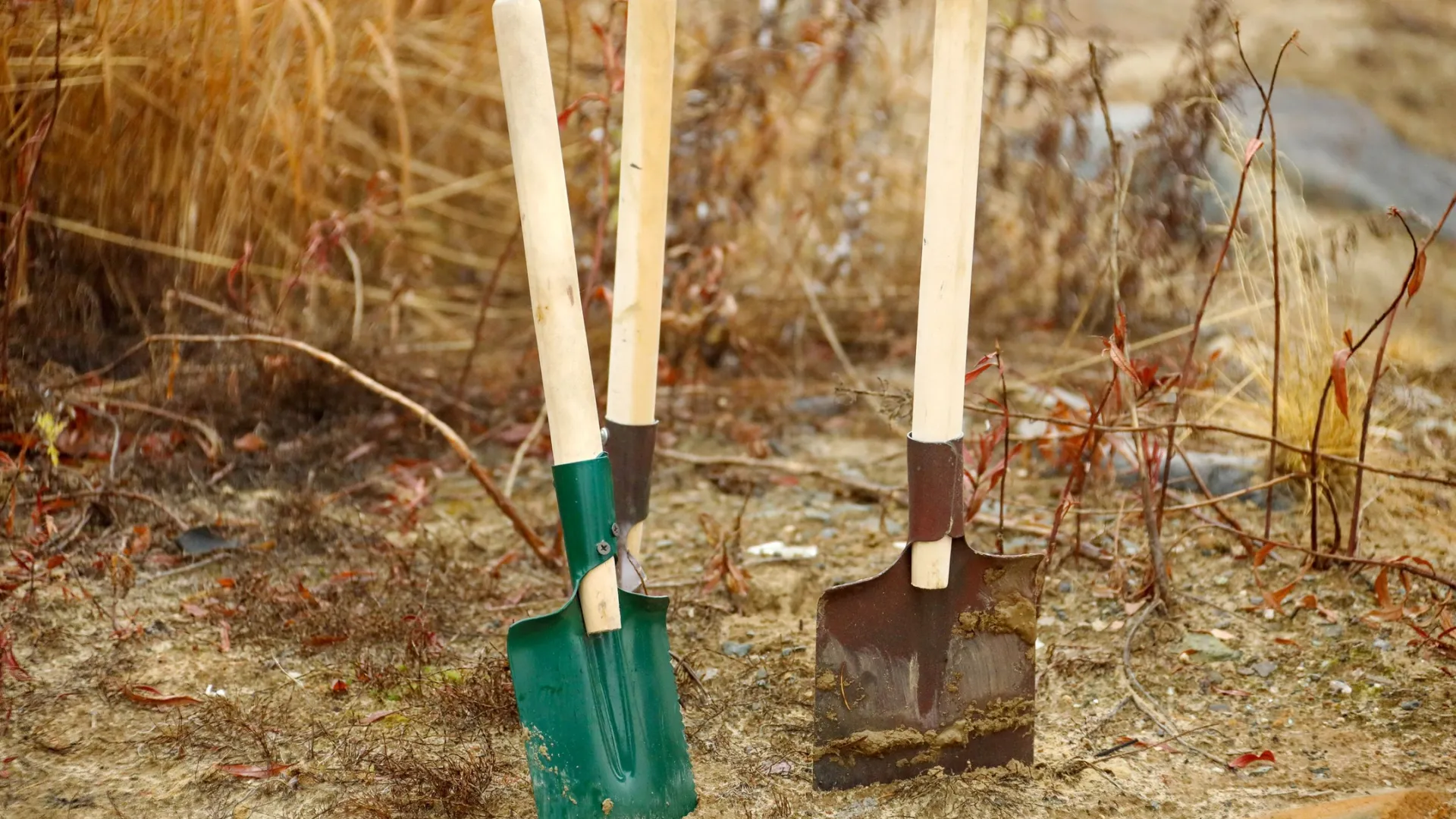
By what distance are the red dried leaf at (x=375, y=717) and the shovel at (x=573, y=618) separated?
38 centimetres

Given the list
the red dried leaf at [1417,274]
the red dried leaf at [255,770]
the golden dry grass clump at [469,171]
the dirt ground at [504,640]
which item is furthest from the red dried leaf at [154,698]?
the red dried leaf at [1417,274]

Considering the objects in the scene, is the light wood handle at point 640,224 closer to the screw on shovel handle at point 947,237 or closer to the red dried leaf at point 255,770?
the screw on shovel handle at point 947,237

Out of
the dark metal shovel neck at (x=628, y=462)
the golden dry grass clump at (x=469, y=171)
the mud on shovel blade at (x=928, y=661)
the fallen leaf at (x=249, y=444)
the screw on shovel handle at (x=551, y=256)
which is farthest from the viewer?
the golden dry grass clump at (x=469, y=171)

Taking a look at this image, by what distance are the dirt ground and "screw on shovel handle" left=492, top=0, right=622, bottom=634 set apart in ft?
1.18

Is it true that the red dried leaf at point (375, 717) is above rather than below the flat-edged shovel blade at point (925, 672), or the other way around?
below

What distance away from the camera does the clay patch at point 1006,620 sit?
5.61 ft

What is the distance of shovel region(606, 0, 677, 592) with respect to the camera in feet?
5.65

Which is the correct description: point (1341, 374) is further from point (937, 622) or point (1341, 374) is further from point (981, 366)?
point (937, 622)

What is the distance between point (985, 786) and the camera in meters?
1.68

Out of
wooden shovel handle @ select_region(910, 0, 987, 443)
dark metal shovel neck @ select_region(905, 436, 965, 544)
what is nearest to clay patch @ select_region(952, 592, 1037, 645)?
dark metal shovel neck @ select_region(905, 436, 965, 544)

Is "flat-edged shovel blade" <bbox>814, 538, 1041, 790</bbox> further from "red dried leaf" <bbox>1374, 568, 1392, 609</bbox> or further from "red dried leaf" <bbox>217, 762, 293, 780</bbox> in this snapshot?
"red dried leaf" <bbox>217, 762, 293, 780</bbox>

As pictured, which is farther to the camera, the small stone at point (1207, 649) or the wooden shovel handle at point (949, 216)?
the small stone at point (1207, 649)

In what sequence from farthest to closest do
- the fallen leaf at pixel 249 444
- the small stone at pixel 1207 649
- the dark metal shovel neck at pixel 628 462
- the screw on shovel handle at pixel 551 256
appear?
the fallen leaf at pixel 249 444
the small stone at pixel 1207 649
the dark metal shovel neck at pixel 628 462
the screw on shovel handle at pixel 551 256

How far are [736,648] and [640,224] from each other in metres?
0.79
